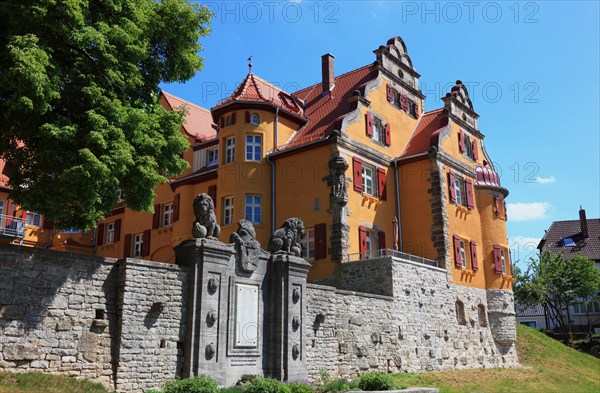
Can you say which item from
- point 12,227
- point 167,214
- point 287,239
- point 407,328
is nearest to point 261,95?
point 167,214

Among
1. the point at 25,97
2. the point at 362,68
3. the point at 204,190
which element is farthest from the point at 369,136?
the point at 25,97

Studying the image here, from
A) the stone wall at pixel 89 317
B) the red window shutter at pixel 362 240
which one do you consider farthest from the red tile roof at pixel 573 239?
the stone wall at pixel 89 317

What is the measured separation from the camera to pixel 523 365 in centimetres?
3158

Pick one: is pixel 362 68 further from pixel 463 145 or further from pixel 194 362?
pixel 194 362

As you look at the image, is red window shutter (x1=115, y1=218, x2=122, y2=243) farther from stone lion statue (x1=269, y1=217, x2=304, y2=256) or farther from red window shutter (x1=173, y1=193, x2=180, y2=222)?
stone lion statue (x1=269, y1=217, x2=304, y2=256)

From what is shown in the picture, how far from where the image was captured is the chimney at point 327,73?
33000mm

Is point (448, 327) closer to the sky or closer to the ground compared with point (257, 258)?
closer to the ground

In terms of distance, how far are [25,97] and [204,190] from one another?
17.4 m

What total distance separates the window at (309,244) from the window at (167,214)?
918 centimetres

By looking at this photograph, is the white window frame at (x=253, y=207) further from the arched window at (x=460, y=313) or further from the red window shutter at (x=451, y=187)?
the arched window at (x=460, y=313)

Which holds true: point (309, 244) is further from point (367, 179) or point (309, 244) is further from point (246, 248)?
point (246, 248)

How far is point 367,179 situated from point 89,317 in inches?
640

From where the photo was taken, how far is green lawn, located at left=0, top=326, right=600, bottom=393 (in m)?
13.1

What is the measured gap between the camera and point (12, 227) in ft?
103
